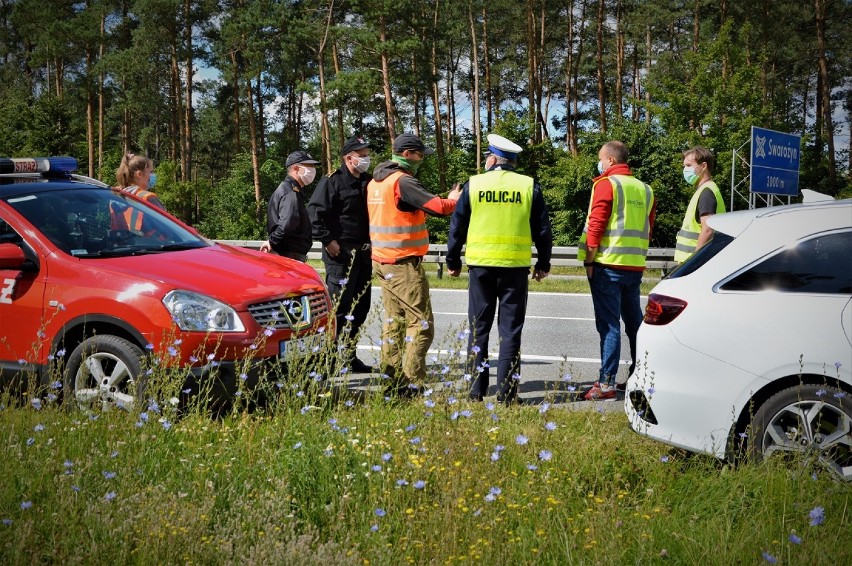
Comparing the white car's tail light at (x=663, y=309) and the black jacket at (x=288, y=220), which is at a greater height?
the black jacket at (x=288, y=220)

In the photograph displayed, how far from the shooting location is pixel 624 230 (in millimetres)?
6898

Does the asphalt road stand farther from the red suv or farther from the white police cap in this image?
the white police cap

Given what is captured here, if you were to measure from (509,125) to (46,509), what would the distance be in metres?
32.8

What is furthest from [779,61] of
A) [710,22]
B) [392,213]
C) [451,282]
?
[392,213]

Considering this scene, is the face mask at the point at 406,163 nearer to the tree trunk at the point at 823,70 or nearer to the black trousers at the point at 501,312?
the black trousers at the point at 501,312

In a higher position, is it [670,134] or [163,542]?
[670,134]

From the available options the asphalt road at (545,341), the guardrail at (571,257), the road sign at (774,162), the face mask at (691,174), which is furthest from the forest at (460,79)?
the face mask at (691,174)

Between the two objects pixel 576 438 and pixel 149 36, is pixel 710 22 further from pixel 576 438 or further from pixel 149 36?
pixel 576 438

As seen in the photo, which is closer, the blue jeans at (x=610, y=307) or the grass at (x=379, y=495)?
the grass at (x=379, y=495)

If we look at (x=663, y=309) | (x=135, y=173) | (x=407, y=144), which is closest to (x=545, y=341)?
(x=407, y=144)

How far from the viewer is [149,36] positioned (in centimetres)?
4147

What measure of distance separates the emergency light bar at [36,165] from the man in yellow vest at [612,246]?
4.12 m

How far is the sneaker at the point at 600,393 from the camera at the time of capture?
693 cm

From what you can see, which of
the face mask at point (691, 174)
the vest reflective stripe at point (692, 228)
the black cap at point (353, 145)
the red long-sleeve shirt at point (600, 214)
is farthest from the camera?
the face mask at point (691, 174)
